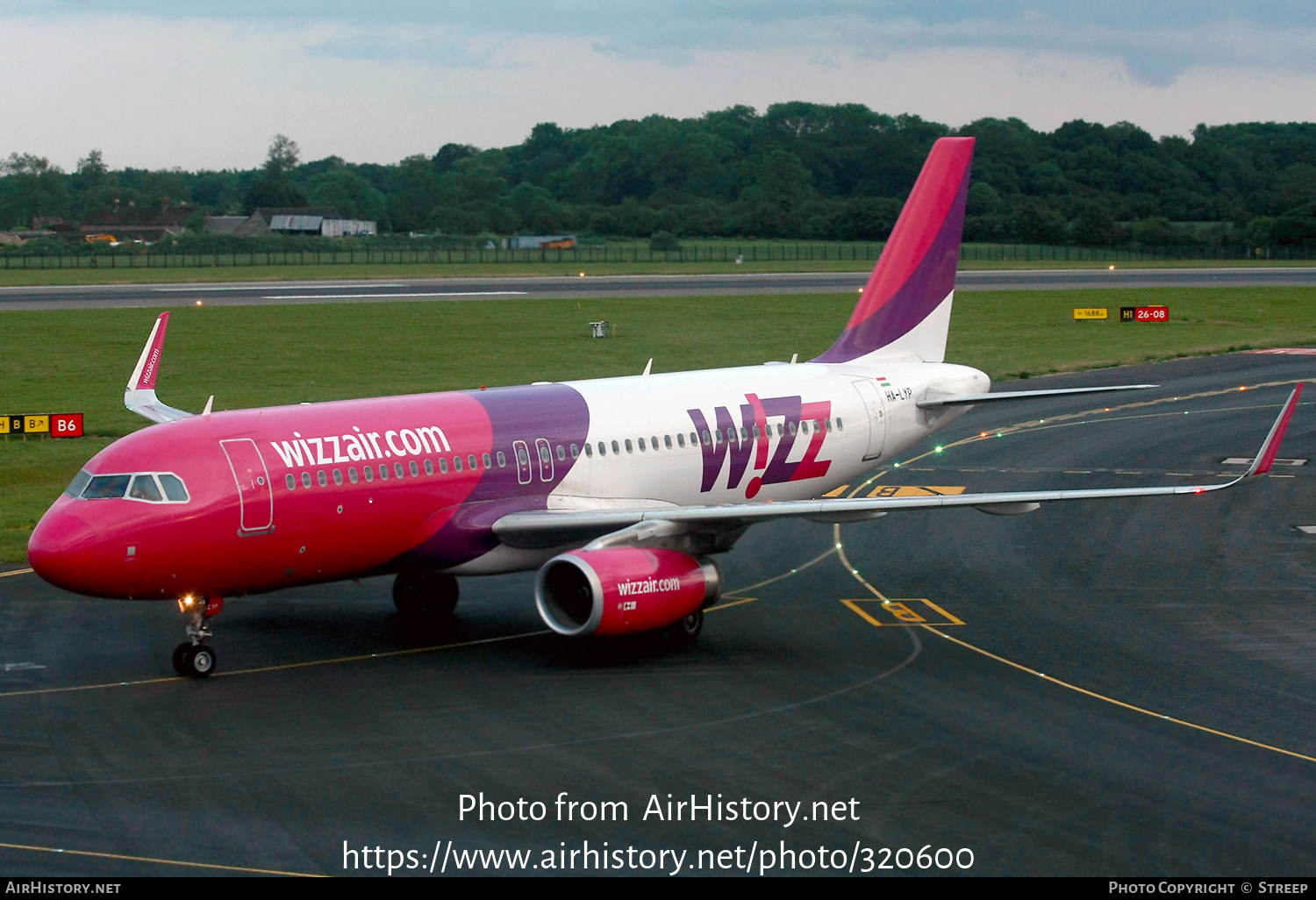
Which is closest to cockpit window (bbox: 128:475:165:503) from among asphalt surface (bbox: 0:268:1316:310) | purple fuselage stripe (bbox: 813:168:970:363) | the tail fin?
purple fuselage stripe (bbox: 813:168:970:363)

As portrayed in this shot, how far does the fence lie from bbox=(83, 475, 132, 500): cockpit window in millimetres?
125296

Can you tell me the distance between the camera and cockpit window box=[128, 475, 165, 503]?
81.7ft

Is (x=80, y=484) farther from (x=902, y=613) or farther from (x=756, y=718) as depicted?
(x=902, y=613)

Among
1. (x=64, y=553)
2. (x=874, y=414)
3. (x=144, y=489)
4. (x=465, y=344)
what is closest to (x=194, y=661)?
(x=64, y=553)

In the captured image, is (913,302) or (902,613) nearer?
(902,613)

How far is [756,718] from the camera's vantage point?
23844mm

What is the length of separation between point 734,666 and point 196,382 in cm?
4202

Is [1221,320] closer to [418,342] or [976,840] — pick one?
[418,342]

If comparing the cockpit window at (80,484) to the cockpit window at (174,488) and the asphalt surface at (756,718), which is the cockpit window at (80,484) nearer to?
the cockpit window at (174,488)

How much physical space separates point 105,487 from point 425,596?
294 inches

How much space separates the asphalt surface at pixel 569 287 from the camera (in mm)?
101250

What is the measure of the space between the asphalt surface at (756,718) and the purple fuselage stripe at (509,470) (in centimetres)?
197

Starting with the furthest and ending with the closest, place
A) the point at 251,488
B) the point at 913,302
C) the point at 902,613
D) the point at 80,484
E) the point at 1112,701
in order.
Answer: the point at 913,302 < the point at 902,613 < the point at 251,488 < the point at 80,484 < the point at 1112,701

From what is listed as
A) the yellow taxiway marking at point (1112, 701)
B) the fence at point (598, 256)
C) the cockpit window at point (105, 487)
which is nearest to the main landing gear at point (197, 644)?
the cockpit window at point (105, 487)
